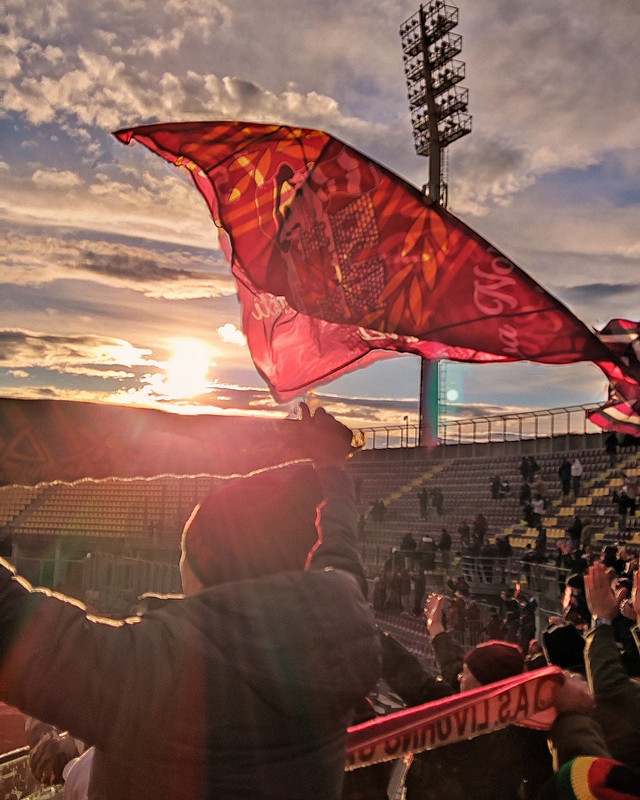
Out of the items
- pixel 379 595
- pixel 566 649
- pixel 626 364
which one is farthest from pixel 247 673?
pixel 379 595

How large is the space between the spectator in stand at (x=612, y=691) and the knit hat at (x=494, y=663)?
0.29 metres

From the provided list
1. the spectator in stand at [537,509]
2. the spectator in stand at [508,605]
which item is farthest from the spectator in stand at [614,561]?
the spectator in stand at [537,509]

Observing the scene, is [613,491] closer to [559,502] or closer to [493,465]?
[559,502]

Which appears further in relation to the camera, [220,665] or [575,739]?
[575,739]

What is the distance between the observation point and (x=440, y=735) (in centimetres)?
220

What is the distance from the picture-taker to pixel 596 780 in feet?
5.58

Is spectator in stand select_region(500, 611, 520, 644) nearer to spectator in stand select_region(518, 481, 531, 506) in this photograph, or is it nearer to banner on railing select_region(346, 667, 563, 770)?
banner on railing select_region(346, 667, 563, 770)

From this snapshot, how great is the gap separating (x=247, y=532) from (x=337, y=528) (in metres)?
0.40

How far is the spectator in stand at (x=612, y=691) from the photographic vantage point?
2137 mm

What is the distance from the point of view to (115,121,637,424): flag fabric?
4.02 metres

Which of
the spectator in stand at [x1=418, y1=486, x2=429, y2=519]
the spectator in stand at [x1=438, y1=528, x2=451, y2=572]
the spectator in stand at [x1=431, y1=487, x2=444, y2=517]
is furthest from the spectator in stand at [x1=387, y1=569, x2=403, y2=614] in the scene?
the spectator in stand at [x1=418, y1=486, x2=429, y2=519]

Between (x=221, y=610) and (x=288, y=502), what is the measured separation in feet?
1.13

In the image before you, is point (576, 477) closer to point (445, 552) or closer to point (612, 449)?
point (612, 449)

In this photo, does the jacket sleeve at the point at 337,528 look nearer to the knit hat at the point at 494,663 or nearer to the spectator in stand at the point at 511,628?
the knit hat at the point at 494,663
